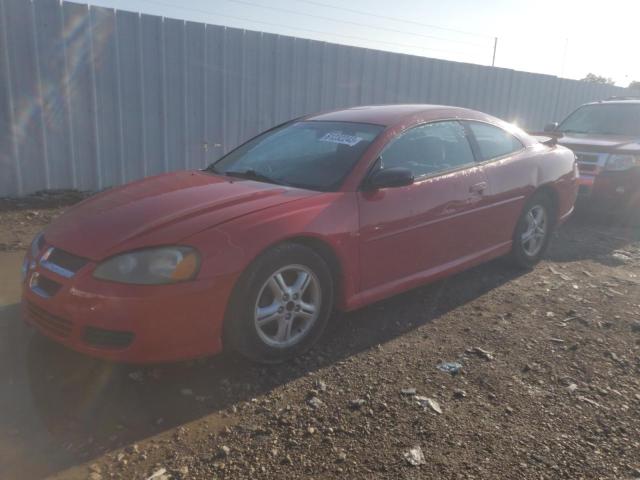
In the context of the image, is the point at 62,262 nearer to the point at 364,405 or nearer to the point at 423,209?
the point at 364,405

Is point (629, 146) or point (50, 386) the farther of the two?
point (629, 146)

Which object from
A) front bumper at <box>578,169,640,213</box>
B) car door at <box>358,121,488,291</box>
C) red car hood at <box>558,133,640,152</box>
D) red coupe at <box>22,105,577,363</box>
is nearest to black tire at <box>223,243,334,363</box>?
red coupe at <box>22,105,577,363</box>

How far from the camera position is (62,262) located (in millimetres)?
2852

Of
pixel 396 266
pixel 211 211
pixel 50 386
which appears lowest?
pixel 50 386

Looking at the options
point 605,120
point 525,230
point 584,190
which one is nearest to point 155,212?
point 525,230

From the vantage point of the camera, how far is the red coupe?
2.70 meters

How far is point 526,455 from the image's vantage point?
96.0 inches

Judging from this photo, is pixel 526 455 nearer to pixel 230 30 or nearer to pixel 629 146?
pixel 629 146

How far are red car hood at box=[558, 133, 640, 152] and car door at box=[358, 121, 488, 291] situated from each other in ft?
12.5

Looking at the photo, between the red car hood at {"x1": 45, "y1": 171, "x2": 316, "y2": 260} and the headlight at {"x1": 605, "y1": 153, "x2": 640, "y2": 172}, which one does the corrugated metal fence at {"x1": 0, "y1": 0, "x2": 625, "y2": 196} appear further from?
the headlight at {"x1": 605, "y1": 153, "x2": 640, "y2": 172}

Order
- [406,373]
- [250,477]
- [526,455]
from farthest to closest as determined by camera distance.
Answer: [406,373] → [526,455] → [250,477]

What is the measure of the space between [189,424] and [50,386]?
34.4 inches

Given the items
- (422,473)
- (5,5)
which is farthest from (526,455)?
(5,5)

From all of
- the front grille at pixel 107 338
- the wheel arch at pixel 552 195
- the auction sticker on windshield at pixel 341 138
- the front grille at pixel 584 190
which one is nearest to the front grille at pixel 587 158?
the front grille at pixel 584 190
